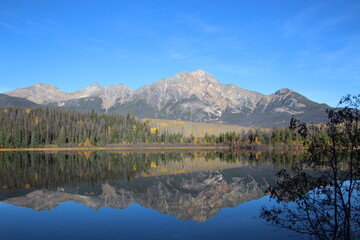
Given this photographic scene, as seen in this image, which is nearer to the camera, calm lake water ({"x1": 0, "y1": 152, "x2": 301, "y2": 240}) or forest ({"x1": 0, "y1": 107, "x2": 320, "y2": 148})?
calm lake water ({"x1": 0, "y1": 152, "x2": 301, "y2": 240})

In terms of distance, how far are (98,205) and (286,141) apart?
6222 inches

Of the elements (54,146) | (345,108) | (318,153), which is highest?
(345,108)

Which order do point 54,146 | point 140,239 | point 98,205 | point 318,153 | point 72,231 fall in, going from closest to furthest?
point 318,153 → point 140,239 → point 72,231 → point 98,205 → point 54,146

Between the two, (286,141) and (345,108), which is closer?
(345,108)

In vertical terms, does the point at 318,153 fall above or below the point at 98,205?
above

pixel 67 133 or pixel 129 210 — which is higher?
pixel 67 133

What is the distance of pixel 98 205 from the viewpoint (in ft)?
87.7

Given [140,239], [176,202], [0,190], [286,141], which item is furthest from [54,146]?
[140,239]

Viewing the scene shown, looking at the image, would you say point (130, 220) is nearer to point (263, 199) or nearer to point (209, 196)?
point (209, 196)

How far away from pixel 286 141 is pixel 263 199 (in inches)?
5906

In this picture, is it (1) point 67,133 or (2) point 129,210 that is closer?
(2) point 129,210

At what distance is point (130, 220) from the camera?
22.1 meters

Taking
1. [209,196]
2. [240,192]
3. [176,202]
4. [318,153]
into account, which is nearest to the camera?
[318,153]

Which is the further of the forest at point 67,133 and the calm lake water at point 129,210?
the forest at point 67,133
